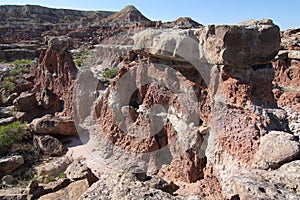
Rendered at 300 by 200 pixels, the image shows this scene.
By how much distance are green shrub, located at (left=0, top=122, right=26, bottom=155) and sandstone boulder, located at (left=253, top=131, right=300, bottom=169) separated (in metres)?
6.80

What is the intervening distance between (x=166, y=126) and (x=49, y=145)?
3.71 meters

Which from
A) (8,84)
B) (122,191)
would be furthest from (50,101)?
(122,191)

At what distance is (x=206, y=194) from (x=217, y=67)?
6.59ft

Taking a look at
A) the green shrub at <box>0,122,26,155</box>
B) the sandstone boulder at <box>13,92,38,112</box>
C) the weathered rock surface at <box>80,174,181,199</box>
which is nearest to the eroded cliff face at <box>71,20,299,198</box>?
the weathered rock surface at <box>80,174,181,199</box>

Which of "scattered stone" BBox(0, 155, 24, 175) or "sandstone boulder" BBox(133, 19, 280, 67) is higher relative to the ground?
"sandstone boulder" BBox(133, 19, 280, 67)

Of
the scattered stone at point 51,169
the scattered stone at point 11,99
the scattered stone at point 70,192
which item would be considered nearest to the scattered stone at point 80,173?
the scattered stone at point 70,192

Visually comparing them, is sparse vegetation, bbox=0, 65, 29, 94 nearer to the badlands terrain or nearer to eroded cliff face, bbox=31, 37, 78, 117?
the badlands terrain

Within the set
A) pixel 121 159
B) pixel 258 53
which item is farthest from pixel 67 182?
pixel 258 53

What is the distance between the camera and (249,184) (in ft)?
8.82

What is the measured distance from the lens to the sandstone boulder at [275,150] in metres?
3.17

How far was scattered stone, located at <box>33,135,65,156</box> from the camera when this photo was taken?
7.75m

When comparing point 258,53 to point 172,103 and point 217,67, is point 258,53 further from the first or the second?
point 172,103

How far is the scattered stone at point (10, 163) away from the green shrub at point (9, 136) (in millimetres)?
714

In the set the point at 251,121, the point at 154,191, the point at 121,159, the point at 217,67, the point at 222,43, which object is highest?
the point at 222,43
